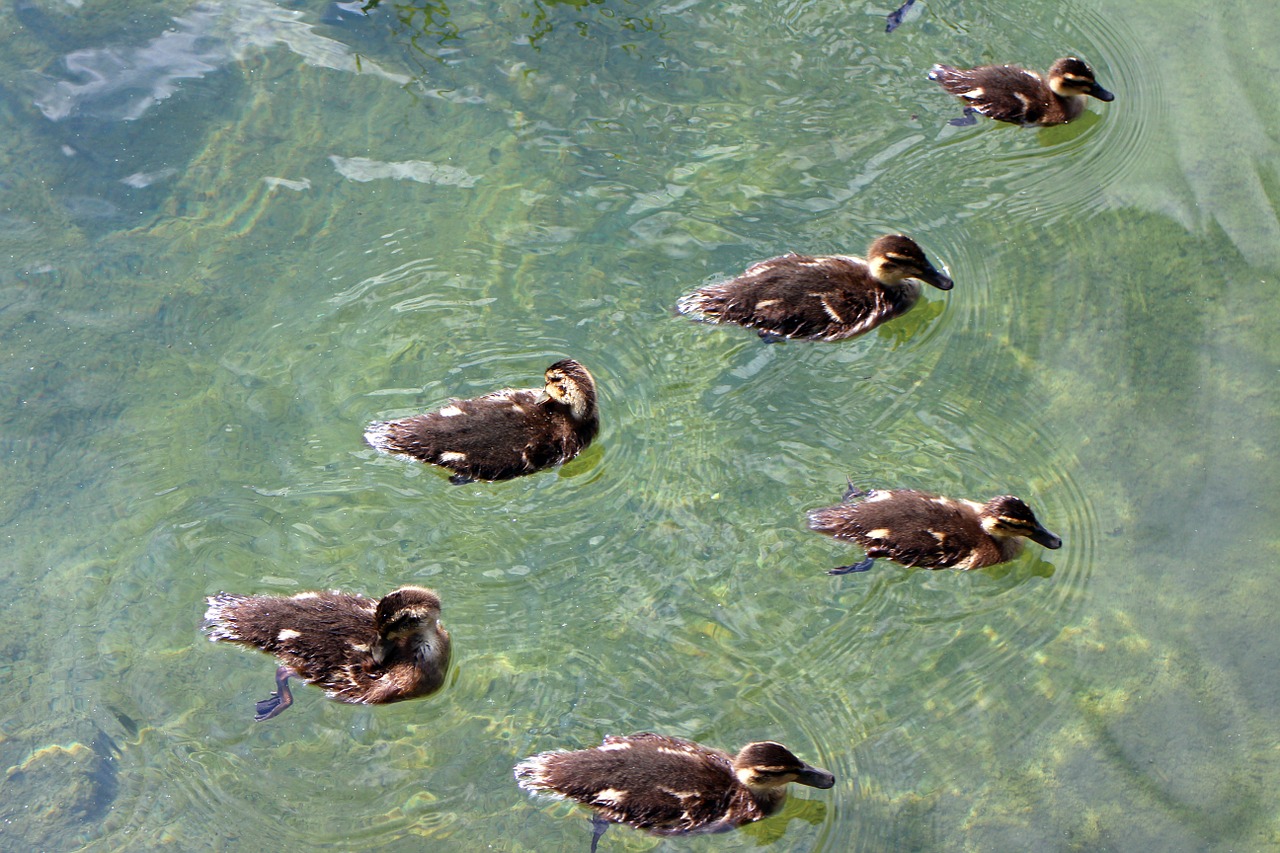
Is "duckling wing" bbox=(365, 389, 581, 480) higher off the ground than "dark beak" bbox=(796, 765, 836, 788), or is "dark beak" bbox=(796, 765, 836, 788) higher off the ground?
"duckling wing" bbox=(365, 389, 581, 480)

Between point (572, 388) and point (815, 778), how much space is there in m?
1.83

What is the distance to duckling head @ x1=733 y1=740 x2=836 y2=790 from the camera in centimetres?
401

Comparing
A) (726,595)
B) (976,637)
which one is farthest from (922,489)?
(726,595)

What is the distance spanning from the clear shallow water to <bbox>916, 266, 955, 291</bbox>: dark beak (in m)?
0.21

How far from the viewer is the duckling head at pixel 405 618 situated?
13.7 feet

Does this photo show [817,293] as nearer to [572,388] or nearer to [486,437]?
[572,388]

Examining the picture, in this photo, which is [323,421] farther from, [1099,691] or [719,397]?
[1099,691]

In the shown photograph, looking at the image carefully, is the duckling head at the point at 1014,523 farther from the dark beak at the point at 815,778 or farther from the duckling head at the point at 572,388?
the duckling head at the point at 572,388

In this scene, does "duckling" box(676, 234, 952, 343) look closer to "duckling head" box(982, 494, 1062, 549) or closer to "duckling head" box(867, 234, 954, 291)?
"duckling head" box(867, 234, 954, 291)

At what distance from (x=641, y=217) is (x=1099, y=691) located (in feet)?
9.50

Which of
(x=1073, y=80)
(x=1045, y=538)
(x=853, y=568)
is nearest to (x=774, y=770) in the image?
(x=853, y=568)

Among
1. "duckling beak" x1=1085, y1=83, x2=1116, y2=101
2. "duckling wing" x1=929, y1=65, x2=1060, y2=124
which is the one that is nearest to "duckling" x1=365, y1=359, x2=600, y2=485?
"duckling wing" x1=929, y1=65, x2=1060, y2=124

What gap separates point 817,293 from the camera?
17.3ft

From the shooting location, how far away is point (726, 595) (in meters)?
4.59
